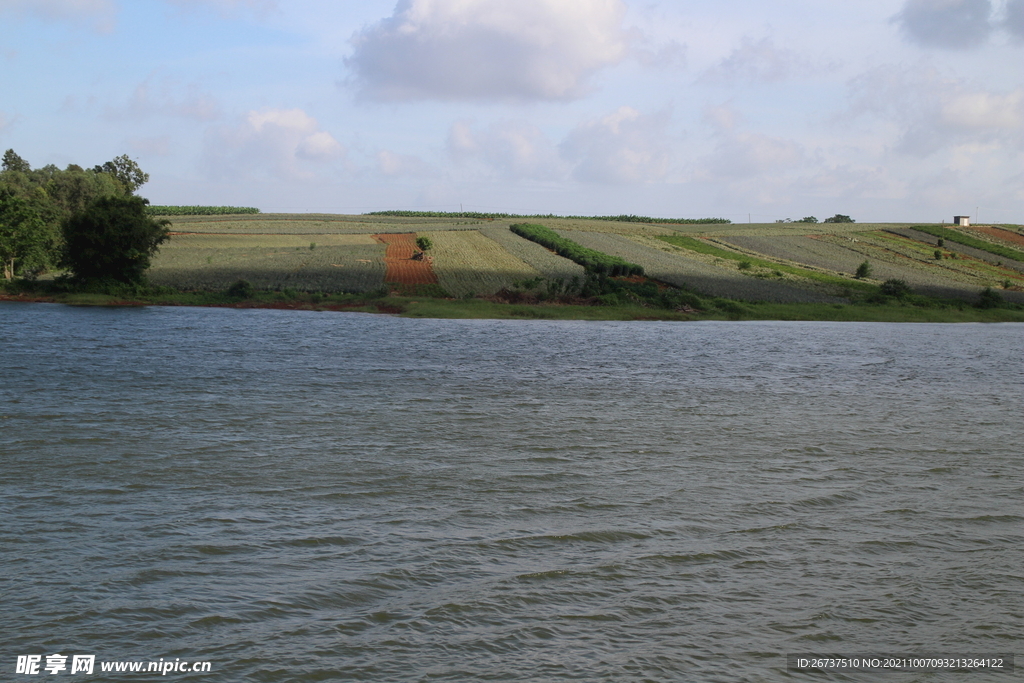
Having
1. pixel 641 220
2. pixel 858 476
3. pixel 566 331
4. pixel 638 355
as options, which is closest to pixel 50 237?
pixel 566 331

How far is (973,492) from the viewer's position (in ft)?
38.5

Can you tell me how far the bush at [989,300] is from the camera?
6906 cm

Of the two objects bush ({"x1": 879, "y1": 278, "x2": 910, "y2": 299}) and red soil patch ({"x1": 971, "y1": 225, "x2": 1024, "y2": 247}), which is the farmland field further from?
bush ({"x1": 879, "y1": 278, "x2": 910, "y2": 299})

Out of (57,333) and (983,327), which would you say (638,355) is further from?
(983,327)

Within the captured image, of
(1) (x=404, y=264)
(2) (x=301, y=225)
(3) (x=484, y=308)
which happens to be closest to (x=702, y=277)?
(3) (x=484, y=308)

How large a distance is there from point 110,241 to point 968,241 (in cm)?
10063

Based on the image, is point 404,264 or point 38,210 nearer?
point 38,210

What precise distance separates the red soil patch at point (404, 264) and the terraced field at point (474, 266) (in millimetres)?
1031

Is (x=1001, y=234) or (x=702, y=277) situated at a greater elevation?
(x=1001, y=234)

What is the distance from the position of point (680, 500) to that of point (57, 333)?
31.6m

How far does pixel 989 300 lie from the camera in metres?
69.4

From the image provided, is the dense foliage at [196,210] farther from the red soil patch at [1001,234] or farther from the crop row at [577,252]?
the red soil patch at [1001,234]

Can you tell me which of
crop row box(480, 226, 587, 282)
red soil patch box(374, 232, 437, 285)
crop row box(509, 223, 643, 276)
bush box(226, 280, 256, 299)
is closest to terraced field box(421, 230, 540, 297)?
crop row box(480, 226, 587, 282)

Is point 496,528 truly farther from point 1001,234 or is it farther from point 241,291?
point 1001,234
